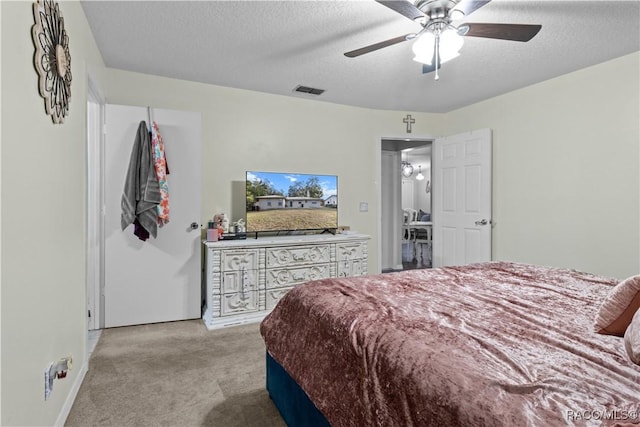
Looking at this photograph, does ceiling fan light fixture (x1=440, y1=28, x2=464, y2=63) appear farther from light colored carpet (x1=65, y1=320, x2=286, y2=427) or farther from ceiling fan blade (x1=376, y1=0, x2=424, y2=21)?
light colored carpet (x1=65, y1=320, x2=286, y2=427)

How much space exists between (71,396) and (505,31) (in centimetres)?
320

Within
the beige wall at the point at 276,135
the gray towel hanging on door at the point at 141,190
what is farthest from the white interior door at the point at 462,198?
the gray towel hanging on door at the point at 141,190

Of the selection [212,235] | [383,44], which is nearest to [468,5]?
[383,44]

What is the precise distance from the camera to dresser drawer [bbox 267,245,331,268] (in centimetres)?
349

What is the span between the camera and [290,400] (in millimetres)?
1678

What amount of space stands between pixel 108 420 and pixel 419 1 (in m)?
2.79

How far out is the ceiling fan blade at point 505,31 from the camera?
1.87m

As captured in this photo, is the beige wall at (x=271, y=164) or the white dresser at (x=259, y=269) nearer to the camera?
the beige wall at (x=271, y=164)

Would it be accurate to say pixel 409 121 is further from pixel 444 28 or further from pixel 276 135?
pixel 444 28

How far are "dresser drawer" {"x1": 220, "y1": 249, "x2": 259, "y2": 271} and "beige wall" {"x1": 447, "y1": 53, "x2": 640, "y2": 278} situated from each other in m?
2.89

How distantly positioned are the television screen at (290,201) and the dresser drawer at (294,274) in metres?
0.49

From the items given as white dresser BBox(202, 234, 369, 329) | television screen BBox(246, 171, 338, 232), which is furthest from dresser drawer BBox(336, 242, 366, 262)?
television screen BBox(246, 171, 338, 232)

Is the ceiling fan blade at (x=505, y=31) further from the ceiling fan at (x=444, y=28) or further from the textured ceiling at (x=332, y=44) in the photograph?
the textured ceiling at (x=332, y=44)

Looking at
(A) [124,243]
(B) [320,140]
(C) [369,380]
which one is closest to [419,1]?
(C) [369,380]
